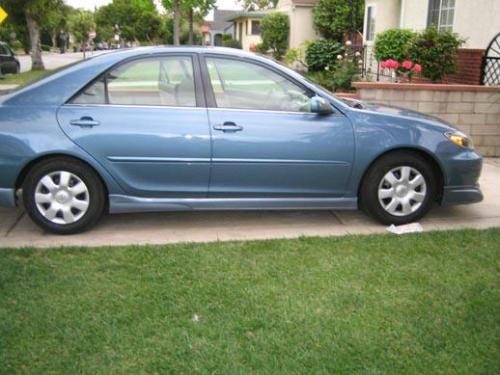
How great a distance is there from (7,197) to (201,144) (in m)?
1.70

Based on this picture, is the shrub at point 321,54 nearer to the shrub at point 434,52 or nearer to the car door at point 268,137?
the shrub at point 434,52

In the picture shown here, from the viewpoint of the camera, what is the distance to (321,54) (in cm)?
1502

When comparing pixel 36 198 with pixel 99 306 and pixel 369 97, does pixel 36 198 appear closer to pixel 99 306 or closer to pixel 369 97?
pixel 99 306

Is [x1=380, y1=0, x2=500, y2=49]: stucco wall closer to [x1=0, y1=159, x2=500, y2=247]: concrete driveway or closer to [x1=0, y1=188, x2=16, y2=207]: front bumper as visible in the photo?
[x1=0, y1=159, x2=500, y2=247]: concrete driveway

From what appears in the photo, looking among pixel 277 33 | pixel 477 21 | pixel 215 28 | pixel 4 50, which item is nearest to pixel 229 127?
pixel 477 21

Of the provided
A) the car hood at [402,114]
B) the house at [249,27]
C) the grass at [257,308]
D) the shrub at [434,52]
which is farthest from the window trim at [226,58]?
the house at [249,27]

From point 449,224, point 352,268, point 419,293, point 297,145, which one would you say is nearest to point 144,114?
point 297,145

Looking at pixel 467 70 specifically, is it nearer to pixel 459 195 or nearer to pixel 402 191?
pixel 459 195

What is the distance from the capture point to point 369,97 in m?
8.55

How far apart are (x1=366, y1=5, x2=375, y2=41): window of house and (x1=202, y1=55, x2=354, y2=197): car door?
49.8 ft

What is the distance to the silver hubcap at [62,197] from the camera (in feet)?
16.1

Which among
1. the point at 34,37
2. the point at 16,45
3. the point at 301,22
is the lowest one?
the point at 16,45

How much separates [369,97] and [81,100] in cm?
485

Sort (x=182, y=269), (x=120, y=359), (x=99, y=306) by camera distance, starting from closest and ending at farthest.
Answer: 1. (x=120, y=359)
2. (x=99, y=306)
3. (x=182, y=269)
